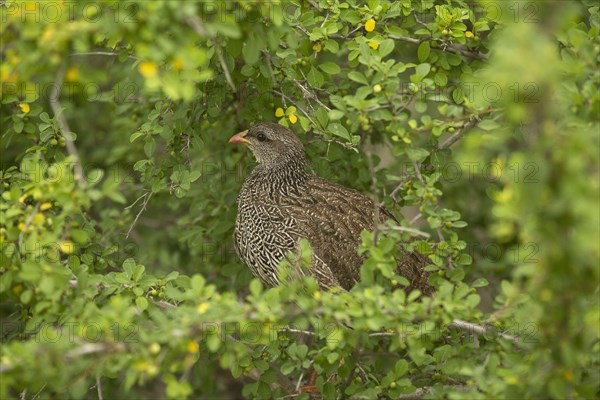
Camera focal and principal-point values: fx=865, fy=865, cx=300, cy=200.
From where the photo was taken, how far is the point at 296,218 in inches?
277

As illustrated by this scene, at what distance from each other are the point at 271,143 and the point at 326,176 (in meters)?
0.60

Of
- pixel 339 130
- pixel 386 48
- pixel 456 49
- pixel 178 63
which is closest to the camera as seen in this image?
pixel 178 63

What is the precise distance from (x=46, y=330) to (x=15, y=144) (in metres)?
3.34

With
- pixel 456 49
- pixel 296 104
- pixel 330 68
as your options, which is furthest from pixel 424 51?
pixel 296 104

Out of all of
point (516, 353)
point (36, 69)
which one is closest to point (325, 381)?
point (516, 353)

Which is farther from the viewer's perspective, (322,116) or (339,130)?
(322,116)

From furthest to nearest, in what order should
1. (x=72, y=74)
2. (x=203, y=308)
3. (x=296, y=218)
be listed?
(x=296, y=218) → (x=203, y=308) → (x=72, y=74)

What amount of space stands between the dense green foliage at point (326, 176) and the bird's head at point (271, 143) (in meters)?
0.17

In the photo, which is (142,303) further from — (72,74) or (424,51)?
(424,51)

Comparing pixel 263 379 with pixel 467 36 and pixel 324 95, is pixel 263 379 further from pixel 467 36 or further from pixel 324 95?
pixel 467 36

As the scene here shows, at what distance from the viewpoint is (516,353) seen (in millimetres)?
4688

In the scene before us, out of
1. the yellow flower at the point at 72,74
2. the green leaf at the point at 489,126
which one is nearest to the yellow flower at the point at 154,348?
the yellow flower at the point at 72,74

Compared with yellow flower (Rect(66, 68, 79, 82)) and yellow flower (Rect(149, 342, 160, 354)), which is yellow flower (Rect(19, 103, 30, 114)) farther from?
yellow flower (Rect(149, 342, 160, 354))

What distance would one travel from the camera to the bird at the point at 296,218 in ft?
22.3
